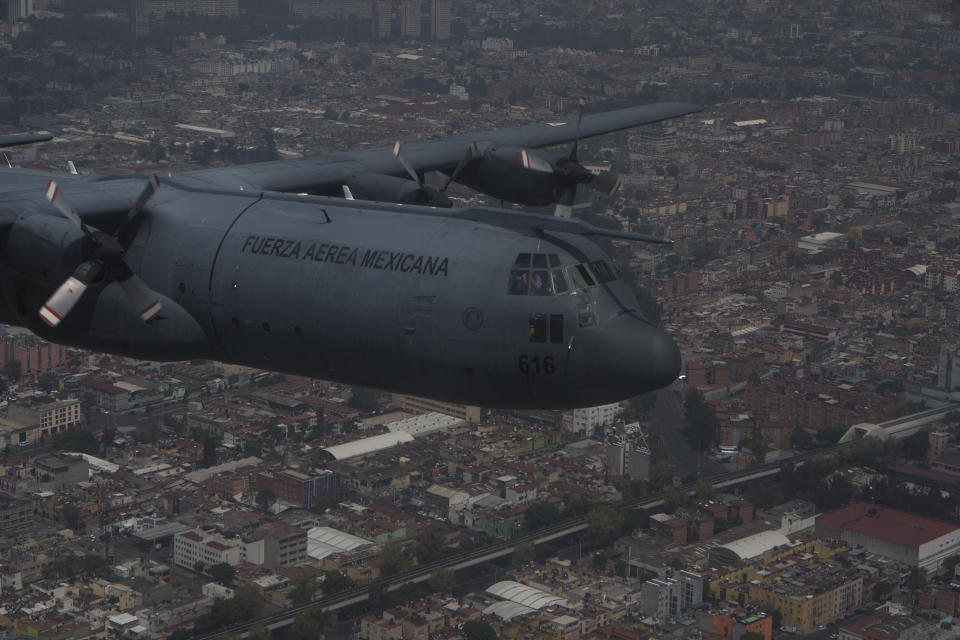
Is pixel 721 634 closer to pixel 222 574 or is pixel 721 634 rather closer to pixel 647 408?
pixel 222 574

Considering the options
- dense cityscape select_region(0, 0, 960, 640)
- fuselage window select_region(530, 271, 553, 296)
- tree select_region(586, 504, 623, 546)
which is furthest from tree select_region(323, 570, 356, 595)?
Result: fuselage window select_region(530, 271, 553, 296)

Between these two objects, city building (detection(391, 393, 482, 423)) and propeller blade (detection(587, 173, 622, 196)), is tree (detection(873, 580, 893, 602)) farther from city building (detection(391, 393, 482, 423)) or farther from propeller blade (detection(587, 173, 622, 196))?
propeller blade (detection(587, 173, 622, 196))

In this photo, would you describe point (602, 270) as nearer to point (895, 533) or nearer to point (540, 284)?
point (540, 284)

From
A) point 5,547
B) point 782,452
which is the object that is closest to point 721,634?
point 782,452

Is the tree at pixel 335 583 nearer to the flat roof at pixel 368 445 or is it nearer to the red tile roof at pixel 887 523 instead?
the flat roof at pixel 368 445

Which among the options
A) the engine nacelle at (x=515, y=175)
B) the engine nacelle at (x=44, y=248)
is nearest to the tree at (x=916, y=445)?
the engine nacelle at (x=515, y=175)
